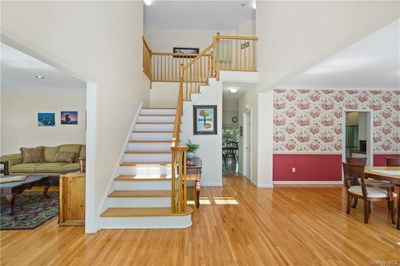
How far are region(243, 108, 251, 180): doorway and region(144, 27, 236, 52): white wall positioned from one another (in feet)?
10.6

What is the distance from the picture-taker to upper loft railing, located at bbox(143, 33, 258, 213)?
315 centimetres

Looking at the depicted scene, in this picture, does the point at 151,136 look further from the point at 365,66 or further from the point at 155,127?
the point at 365,66

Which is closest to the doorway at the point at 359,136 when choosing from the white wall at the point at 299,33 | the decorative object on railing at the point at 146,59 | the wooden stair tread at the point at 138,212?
the white wall at the point at 299,33

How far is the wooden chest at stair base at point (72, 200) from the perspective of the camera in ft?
10.3

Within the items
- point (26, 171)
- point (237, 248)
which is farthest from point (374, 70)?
point (26, 171)

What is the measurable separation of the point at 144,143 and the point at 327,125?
4.78 metres

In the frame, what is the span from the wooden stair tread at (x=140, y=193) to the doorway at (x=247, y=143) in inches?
138

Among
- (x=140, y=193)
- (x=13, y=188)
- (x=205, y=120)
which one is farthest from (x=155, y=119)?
(x=13, y=188)

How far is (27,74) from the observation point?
493cm

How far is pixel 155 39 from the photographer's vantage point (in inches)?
308

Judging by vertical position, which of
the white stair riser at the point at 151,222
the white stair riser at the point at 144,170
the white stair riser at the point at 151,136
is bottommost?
the white stair riser at the point at 151,222

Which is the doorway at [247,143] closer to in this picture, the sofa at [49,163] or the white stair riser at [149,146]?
the white stair riser at [149,146]

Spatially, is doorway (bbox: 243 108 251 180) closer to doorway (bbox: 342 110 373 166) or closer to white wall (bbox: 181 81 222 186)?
white wall (bbox: 181 81 222 186)

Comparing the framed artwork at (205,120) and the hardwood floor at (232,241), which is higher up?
the framed artwork at (205,120)
